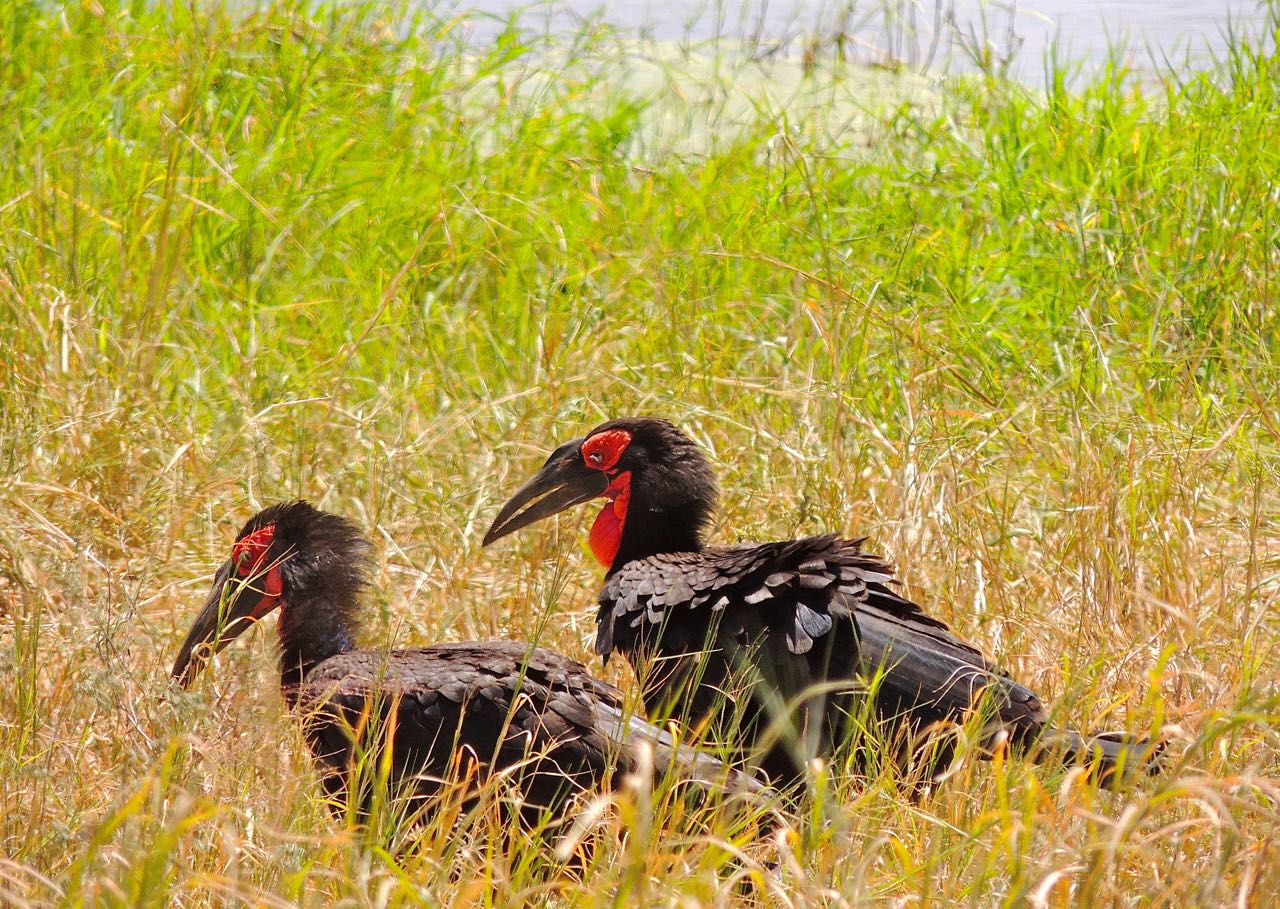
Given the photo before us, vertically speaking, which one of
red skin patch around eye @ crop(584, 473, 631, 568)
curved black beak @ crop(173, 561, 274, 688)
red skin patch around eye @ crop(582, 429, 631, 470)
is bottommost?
curved black beak @ crop(173, 561, 274, 688)

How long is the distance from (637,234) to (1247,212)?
2.18 m

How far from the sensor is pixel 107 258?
5.12m

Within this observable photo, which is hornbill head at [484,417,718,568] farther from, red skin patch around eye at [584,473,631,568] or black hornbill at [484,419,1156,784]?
black hornbill at [484,419,1156,784]

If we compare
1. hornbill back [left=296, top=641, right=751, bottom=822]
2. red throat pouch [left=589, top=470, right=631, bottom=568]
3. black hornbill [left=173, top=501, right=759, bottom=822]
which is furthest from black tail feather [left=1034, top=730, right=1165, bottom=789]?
red throat pouch [left=589, top=470, right=631, bottom=568]

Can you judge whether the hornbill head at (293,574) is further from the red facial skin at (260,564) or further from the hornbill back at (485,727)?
the hornbill back at (485,727)

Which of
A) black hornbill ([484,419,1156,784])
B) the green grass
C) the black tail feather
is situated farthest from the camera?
black hornbill ([484,419,1156,784])

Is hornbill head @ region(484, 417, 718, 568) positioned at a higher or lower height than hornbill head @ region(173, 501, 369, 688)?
higher

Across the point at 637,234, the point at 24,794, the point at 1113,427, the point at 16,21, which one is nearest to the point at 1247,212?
the point at 1113,427

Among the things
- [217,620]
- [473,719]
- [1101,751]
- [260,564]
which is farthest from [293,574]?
[1101,751]

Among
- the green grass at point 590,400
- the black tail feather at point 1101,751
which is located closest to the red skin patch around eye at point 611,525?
the green grass at point 590,400

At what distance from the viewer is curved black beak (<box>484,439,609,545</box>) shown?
3.81 m

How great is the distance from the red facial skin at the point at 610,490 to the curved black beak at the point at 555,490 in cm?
2

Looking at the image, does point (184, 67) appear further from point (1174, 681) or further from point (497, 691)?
point (1174, 681)

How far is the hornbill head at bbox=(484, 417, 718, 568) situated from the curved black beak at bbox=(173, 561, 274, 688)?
613mm
